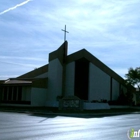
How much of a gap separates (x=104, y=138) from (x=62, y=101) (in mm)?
24954

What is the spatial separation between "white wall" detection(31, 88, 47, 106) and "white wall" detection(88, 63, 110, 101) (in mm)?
8606

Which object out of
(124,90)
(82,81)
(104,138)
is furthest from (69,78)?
(104,138)

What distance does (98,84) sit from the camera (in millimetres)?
49250

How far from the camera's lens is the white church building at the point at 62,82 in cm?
4134

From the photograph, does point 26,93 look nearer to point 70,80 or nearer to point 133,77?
point 70,80

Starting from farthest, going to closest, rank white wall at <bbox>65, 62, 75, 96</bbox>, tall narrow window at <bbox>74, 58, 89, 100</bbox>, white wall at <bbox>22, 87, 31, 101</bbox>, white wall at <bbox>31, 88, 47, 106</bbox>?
tall narrow window at <bbox>74, 58, 89, 100</bbox> < white wall at <bbox>65, 62, 75, 96</bbox> < white wall at <bbox>22, 87, 31, 101</bbox> < white wall at <bbox>31, 88, 47, 106</bbox>

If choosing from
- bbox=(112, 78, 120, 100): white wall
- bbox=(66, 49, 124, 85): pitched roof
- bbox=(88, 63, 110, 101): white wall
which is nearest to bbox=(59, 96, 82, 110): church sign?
bbox=(66, 49, 124, 85): pitched roof

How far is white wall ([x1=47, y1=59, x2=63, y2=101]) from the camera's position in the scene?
42.6m

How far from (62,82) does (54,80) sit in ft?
7.69

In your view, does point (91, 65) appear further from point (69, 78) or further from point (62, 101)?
point (62, 101)

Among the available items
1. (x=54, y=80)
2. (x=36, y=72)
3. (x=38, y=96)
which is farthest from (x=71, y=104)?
(x=36, y=72)

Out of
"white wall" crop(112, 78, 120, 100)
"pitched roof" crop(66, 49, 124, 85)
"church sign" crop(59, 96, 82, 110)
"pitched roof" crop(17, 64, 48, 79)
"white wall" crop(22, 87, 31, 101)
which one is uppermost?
"pitched roof" crop(66, 49, 124, 85)

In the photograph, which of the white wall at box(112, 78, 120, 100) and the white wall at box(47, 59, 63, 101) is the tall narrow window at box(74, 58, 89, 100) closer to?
the white wall at box(47, 59, 63, 101)

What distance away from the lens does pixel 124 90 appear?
5891 cm
